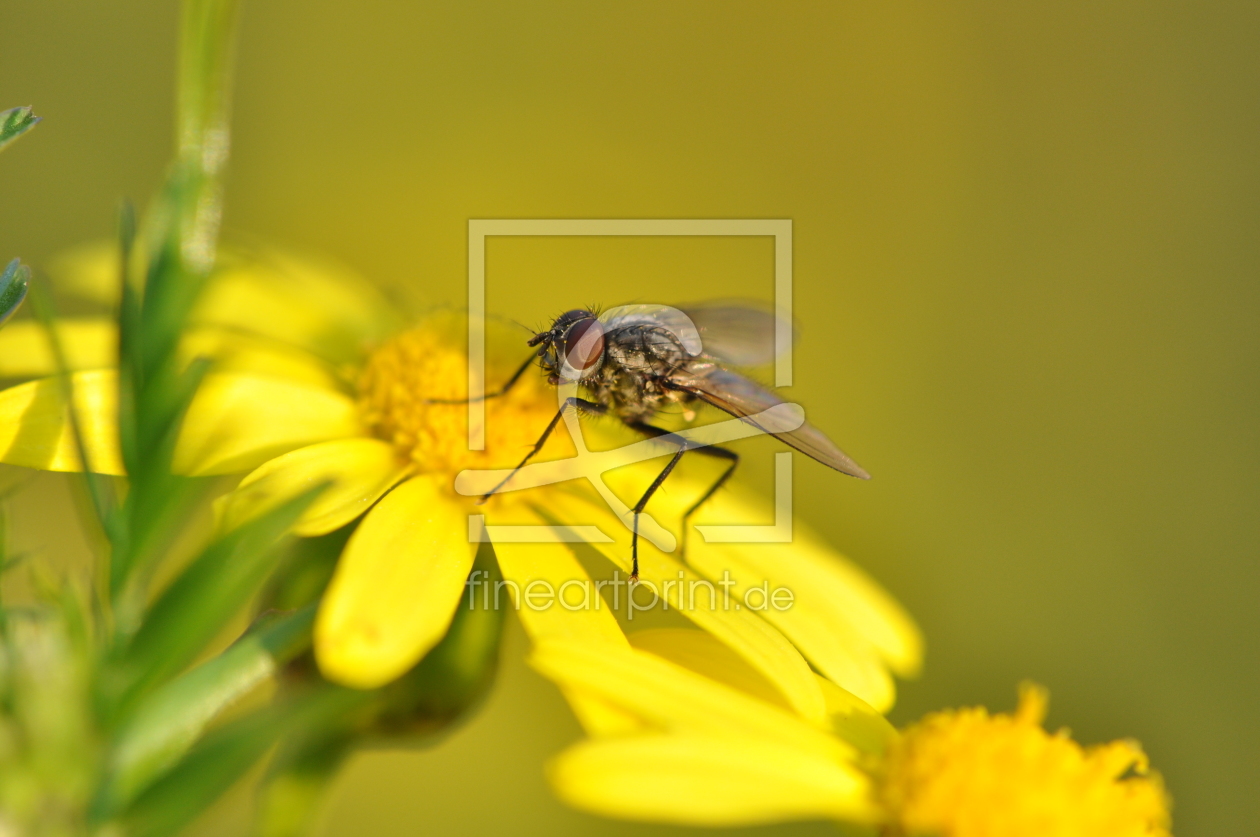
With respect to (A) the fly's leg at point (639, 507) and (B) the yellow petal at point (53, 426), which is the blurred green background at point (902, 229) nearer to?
(A) the fly's leg at point (639, 507)

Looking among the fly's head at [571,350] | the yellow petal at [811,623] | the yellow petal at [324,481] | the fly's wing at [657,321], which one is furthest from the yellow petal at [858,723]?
the fly's wing at [657,321]

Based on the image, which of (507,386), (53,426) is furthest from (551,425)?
(53,426)

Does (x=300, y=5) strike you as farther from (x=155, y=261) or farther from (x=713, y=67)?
(x=155, y=261)

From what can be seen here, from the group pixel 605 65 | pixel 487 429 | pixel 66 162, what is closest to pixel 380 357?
pixel 487 429

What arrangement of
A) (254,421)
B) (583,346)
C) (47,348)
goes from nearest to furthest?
(254,421) → (47,348) → (583,346)

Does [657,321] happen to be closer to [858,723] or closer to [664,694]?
[858,723]
